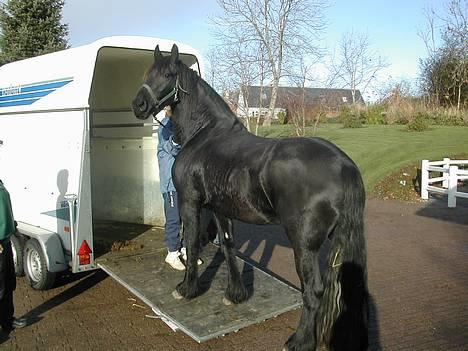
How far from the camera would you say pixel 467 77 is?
68.5 feet

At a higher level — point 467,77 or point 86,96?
point 467,77

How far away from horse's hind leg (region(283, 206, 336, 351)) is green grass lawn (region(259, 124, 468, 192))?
10154mm

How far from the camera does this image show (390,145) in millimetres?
18406

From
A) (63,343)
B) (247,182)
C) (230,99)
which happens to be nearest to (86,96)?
(247,182)

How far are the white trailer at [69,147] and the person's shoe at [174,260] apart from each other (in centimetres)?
93

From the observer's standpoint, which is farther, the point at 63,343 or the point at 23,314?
the point at 23,314

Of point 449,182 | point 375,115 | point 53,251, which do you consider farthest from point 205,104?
point 375,115

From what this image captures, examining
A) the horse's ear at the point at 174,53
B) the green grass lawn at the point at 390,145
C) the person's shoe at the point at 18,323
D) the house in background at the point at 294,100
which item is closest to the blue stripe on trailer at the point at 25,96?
the horse's ear at the point at 174,53

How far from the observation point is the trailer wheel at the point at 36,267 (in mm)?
5211

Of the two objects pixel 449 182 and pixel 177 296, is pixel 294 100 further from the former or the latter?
pixel 177 296

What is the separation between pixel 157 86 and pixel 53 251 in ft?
7.74

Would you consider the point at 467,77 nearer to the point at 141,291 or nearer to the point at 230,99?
the point at 230,99

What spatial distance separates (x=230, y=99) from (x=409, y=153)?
887 cm

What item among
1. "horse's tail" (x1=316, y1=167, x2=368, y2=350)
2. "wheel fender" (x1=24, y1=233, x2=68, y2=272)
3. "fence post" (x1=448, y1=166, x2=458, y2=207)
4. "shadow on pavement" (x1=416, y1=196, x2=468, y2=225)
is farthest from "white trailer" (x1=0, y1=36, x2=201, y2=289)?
"fence post" (x1=448, y1=166, x2=458, y2=207)
